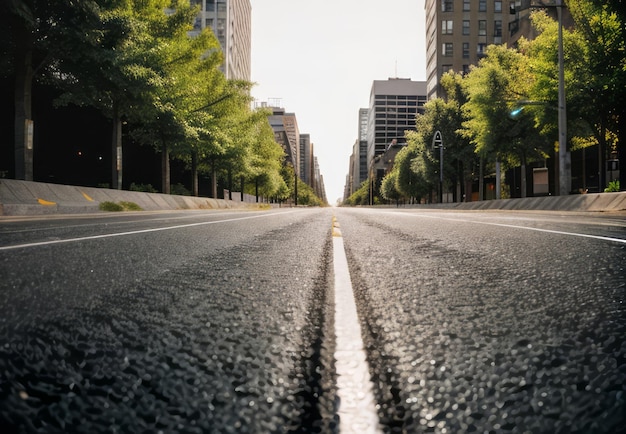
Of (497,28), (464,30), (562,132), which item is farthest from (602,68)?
(497,28)

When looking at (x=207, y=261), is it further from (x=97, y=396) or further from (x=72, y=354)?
(x=97, y=396)

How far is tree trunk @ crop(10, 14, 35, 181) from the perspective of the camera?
1452 cm

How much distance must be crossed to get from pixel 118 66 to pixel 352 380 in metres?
Result: 18.0

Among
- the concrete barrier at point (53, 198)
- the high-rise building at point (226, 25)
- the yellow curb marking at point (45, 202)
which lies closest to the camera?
the concrete barrier at point (53, 198)

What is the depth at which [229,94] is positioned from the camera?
29438 millimetres

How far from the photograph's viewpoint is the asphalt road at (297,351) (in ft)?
2.36

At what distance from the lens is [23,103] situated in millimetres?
14719

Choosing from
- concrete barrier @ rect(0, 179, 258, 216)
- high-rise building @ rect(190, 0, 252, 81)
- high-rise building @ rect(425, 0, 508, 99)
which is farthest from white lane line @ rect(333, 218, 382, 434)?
high-rise building @ rect(425, 0, 508, 99)

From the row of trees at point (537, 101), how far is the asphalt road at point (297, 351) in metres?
20.0

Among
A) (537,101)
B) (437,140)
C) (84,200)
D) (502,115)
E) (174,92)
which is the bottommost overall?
(84,200)

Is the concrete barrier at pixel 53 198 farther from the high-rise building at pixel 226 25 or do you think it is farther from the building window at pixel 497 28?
the building window at pixel 497 28

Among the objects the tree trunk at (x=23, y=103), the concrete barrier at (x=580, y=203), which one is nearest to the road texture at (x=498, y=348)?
the concrete barrier at (x=580, y=203)

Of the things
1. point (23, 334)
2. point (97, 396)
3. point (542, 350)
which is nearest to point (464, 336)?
point (542, 350)

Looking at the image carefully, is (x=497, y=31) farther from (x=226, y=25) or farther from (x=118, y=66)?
(x=118, y=66)
